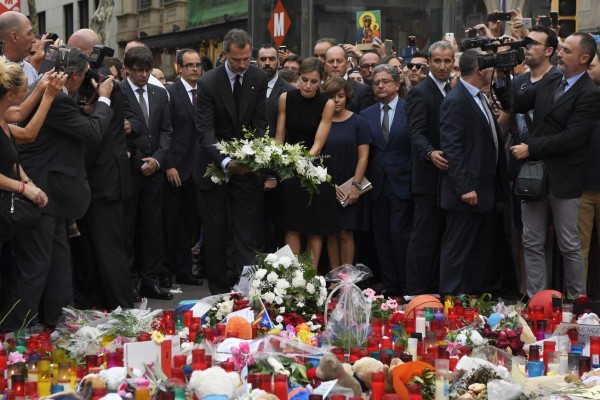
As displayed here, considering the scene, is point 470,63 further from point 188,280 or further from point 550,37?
point 188,280

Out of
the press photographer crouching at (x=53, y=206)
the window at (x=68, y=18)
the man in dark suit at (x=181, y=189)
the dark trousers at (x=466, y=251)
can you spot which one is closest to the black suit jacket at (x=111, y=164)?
the press photographer crouching at (x=53, y=206)

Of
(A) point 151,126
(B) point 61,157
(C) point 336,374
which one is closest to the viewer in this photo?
(C) point 336,374

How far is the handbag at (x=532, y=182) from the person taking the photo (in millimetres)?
10086

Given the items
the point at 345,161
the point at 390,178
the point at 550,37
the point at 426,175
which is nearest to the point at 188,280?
the point at 345,161

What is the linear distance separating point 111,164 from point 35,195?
→ 5.52 feet

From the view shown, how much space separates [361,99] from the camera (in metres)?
12.4

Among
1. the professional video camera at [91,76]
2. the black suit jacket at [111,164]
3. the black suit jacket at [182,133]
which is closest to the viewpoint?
the professional video camera at [91,76]

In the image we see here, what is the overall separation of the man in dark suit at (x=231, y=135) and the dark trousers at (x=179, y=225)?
5.04 ft

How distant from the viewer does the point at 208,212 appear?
10.8 metres

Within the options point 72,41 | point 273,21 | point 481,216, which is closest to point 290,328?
point 481,216

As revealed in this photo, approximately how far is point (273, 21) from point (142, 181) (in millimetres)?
6563

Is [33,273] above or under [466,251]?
above

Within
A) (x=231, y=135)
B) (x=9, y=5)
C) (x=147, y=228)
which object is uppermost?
(x=9, y=5)

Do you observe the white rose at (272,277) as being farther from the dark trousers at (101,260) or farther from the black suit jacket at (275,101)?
the black suit jacket at (275,101)
